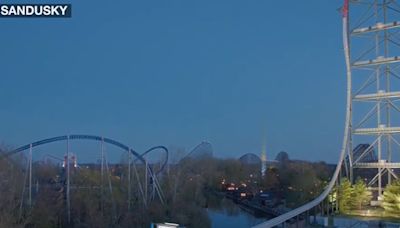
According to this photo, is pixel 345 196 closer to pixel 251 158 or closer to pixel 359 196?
pixel 359 196

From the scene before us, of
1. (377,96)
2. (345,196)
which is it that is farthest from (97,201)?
(377,96)

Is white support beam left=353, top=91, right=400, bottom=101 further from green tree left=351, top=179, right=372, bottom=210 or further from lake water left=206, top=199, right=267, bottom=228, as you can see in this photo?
lake water left=206, top=199, right=267, bottom=228

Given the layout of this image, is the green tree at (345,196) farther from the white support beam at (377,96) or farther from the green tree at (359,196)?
the white support beam at (377,96)

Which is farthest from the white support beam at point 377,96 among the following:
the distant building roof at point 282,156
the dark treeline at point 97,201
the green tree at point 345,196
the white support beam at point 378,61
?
the distant building roof at point 282,156

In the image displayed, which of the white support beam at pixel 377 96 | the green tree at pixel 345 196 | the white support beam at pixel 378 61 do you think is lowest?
the green tree at pixel 345 196

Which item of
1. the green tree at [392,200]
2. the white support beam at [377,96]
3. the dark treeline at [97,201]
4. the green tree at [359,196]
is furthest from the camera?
the green tree at [359,196]

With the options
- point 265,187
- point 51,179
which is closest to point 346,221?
point 51,179
